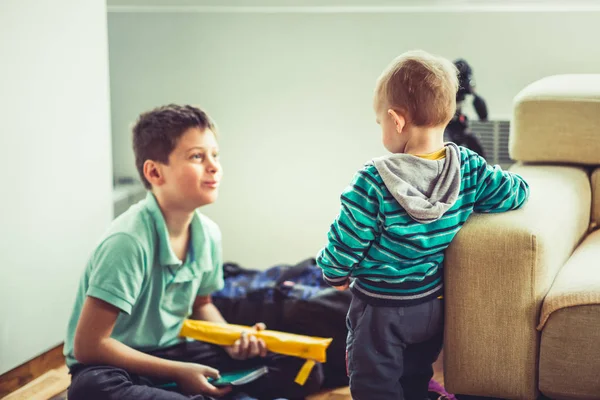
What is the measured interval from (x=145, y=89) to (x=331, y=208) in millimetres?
815

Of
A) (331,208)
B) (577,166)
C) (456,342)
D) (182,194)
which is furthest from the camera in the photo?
(331,208)

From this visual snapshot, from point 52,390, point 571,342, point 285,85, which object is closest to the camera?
point 571,342

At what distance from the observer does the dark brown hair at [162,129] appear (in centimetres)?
193

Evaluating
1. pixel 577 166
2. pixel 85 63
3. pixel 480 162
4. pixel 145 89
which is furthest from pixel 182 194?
pixel 145 89

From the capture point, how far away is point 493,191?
1558 mm

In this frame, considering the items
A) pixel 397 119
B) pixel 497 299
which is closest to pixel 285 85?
pixel 397 119

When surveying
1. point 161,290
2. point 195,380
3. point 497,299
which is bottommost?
point 195,380

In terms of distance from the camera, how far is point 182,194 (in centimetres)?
189

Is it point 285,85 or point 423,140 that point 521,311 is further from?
point 285,85

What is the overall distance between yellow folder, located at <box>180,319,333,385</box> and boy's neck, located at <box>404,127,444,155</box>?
2.07 feet

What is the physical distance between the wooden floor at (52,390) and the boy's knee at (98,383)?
308mm

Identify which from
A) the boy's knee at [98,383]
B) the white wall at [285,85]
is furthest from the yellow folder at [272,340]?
the white wall at [285,85]

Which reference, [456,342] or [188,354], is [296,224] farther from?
[456,342]

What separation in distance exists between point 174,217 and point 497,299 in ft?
2.60
